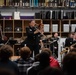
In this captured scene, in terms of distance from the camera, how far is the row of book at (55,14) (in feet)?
38.2

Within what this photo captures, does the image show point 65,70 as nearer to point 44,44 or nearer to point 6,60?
point 6,60

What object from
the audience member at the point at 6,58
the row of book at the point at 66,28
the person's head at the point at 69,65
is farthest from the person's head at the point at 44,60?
the row of book at the point at 66,28

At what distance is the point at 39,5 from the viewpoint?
38.8 ft

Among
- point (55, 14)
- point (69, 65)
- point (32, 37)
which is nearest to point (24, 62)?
point (69, 65)

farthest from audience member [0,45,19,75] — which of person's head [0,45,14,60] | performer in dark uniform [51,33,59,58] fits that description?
performer in dark uniform [51,33,59,58]

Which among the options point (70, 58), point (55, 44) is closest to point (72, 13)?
point (55, 44)

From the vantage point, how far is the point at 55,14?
11625 mm

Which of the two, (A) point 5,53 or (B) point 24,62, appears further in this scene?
(B) point 24,62

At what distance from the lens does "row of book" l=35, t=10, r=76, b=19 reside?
11.6 metres

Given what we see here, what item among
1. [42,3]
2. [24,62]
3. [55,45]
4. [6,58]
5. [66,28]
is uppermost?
Answer: [42,3]

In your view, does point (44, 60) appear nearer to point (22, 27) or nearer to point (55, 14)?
point (55, 14)

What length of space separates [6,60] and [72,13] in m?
8.62

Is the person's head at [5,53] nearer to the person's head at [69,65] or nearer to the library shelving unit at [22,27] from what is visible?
the person's head at [69,65]

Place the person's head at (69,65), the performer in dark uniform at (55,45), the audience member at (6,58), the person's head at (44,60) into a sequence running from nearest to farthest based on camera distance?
the person's head at (69,65), the person's head at (44,60), the audience member at (6,58), the performer in dark uniform at (55,45)
